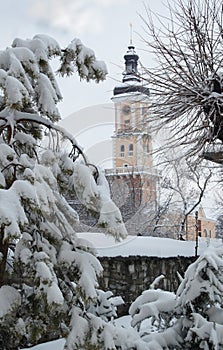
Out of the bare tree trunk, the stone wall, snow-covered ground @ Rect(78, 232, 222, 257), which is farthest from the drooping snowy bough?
the stone wall

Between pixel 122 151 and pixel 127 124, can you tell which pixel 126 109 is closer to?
pixel 127 124

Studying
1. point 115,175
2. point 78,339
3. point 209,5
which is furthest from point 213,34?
point 115,175

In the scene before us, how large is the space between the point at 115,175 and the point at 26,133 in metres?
16.0

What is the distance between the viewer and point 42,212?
200 cm

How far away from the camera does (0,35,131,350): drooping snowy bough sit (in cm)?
207

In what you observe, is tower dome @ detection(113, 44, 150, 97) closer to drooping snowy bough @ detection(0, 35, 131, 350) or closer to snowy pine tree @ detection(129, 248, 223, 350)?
snowy pine tree @ detection(129, 248, 223, 350)

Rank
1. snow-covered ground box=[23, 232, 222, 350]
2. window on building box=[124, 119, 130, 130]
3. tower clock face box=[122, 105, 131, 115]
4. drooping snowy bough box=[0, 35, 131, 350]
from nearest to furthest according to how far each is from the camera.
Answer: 1. drooping snowy bough box=[0, 35, 131, 350]
2. tower clock face box=[122, 105, 131, 115]
3. window on building box=[124, 119, 130, 130]
4. snow-covered ground box=[23, 232, 222, 350]

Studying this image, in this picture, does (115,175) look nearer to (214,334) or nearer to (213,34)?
(213,34)

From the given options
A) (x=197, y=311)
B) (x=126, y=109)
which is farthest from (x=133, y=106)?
(x=197, y=311)

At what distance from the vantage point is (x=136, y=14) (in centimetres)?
A: 616

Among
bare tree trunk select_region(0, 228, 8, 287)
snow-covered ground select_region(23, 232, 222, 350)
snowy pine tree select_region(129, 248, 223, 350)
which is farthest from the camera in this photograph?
snow-covered ground select_region(23, 232, 222, 350)

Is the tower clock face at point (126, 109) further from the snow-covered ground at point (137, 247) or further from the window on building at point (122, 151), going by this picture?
the window on building at point (122, 151)

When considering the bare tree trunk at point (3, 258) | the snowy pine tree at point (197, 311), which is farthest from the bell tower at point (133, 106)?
the bare tree trunk at point (3, 258)

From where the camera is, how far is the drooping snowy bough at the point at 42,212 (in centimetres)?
207
